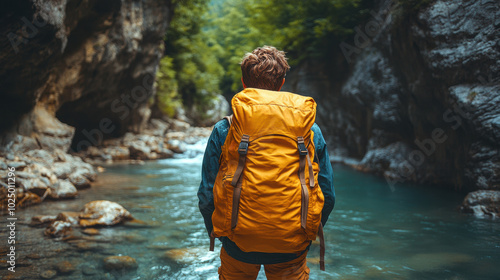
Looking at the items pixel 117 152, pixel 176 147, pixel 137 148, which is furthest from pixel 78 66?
pixel 176 147

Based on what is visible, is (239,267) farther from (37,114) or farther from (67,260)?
(37,114)

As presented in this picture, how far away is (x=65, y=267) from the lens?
3.48 meters

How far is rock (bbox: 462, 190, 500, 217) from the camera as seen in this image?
5744 mm

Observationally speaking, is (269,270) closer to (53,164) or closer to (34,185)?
(34,185)

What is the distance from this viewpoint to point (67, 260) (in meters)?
3.66

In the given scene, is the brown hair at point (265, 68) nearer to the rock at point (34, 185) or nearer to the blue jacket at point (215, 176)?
the blue jacket at point (215, 176)

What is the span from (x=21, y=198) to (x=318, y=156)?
18.6ft

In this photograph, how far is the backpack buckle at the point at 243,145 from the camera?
161 centimetres

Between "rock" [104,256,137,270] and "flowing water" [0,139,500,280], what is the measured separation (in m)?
0.08

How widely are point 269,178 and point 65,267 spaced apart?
2.97 metres

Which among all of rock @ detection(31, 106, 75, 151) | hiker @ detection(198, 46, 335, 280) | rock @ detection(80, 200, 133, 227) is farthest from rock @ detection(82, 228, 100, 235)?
rock @ detection(31, 106, 75, 151)

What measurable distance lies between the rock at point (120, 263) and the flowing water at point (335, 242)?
0.26 ft

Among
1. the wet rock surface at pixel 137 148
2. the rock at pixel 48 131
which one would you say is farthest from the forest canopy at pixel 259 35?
the rock at pixel 48 131

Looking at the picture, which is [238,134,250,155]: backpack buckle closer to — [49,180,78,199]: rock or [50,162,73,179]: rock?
[49,180,78,199]: rock
